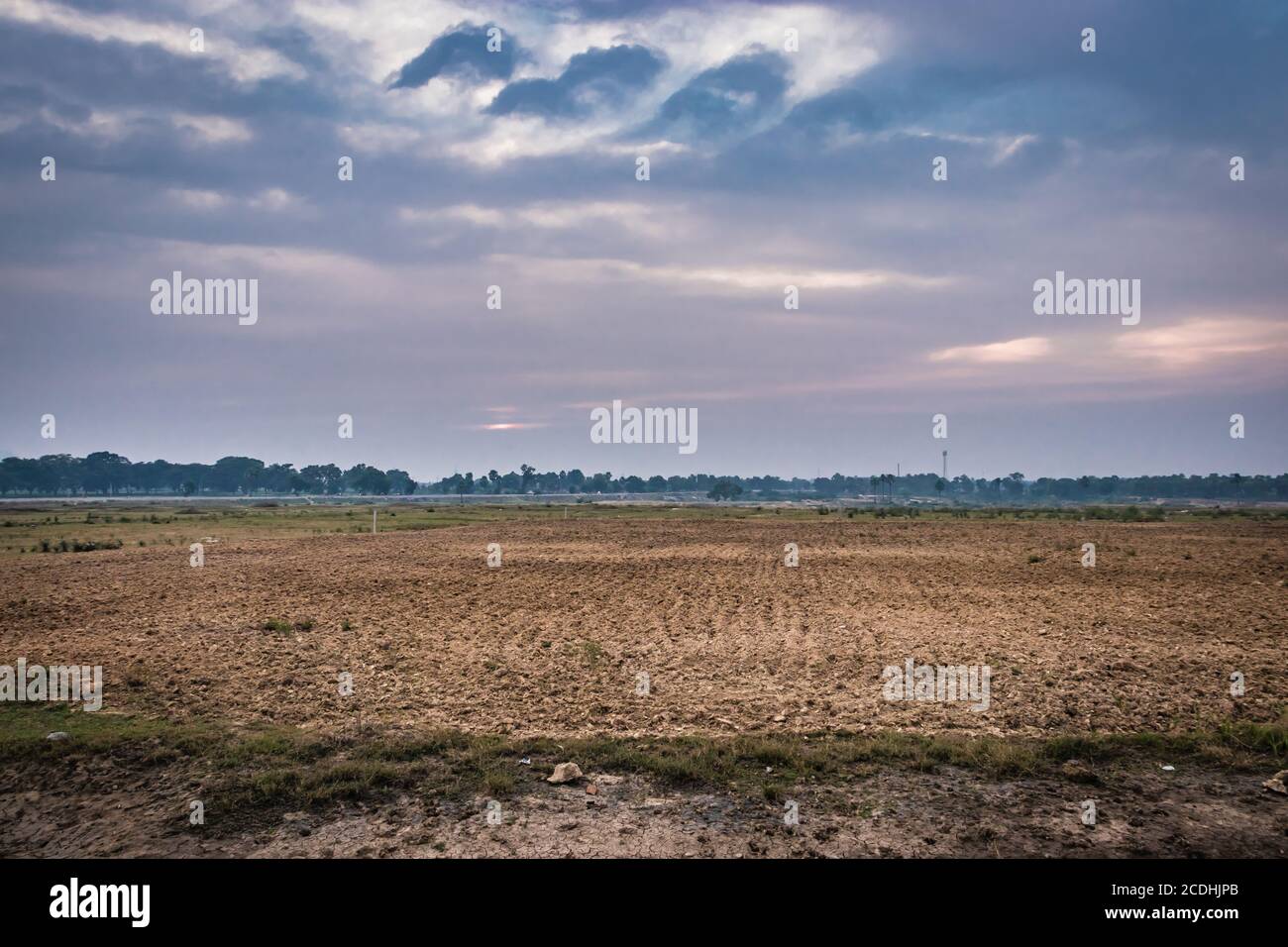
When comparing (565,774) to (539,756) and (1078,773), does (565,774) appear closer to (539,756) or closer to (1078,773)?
(539,756)

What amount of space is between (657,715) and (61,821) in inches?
298

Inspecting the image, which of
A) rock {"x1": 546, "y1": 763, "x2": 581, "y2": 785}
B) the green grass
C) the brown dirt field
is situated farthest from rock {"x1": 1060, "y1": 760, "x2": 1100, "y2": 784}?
rock {"x1": 546, "y1": 763, "x2": 581, "y2": 785}

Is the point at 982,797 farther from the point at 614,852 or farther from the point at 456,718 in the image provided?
the point at 456,718

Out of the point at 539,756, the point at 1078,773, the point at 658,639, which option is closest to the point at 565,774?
the point at 539,756

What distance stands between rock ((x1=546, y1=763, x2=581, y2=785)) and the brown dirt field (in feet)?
6.61

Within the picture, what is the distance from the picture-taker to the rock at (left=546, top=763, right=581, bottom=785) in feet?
30.5

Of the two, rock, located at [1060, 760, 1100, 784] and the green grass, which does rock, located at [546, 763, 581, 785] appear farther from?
rock, located at [1060, 760, 1100, 784]

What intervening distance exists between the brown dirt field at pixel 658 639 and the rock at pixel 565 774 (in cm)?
202

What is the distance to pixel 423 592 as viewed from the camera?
2645cm

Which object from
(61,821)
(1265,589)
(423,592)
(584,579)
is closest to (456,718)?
(61,821)

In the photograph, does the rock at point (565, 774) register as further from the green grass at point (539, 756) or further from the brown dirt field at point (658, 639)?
the brown dirt field at point (658, 639)

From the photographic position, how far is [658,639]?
18.4 metres

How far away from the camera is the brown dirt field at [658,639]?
41.1ft
